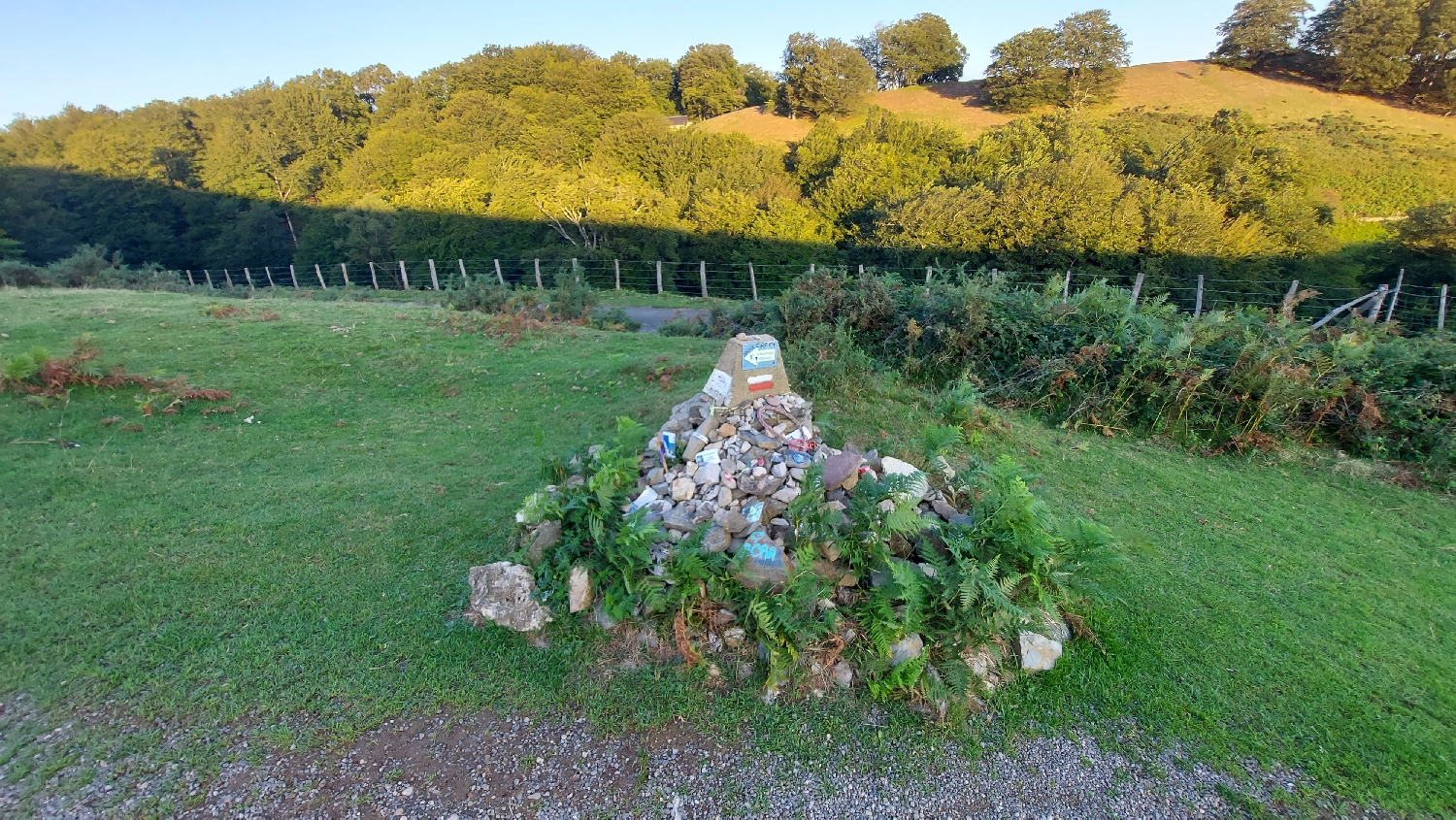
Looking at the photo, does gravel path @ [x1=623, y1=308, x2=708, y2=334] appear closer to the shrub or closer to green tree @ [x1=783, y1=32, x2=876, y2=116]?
the shrub

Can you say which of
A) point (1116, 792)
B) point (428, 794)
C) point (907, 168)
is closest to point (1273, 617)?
point (1116, 792)

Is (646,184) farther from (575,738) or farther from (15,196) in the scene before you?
(15,196)

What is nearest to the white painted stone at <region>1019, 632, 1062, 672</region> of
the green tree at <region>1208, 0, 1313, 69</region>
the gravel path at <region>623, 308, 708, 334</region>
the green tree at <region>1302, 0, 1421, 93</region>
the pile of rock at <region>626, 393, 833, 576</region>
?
the pile of rock at <region>626, 393, 833, 576</region>

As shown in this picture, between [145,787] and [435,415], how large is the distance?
18.1 feet

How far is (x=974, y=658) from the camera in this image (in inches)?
142

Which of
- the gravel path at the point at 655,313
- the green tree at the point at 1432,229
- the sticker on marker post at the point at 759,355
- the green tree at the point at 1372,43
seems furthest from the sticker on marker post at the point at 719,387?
the green tree at the point at 1372,43

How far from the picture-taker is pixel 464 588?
425 centimetres

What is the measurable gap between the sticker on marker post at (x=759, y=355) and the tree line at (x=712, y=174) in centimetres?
2017

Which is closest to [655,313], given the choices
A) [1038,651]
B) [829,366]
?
[829,366]

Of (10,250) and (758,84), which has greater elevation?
(758,84)

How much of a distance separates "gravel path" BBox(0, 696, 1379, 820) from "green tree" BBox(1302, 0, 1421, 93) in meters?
44.7

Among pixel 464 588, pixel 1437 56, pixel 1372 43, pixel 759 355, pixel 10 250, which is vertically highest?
pixel 1372 43

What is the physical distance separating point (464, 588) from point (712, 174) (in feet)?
103

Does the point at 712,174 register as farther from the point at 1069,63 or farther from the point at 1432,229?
the point at 1432,229
